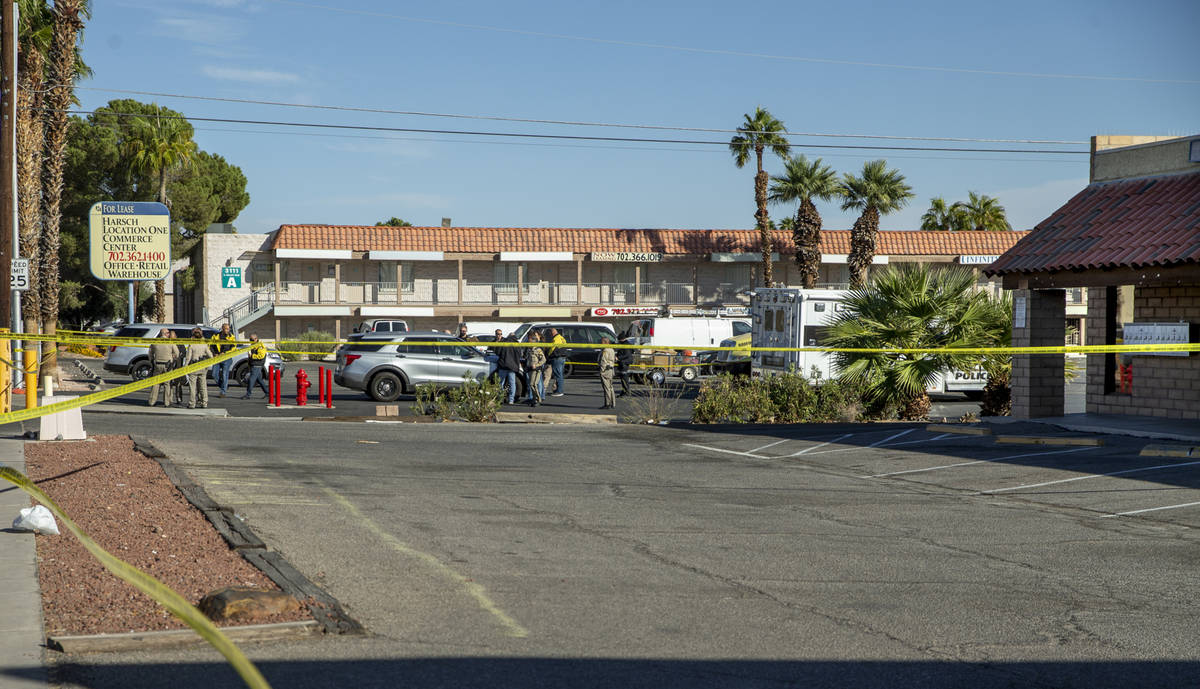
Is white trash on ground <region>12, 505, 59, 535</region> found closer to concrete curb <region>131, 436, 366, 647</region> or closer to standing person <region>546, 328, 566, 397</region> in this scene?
concrete curb <region>131, 436, 366, 647</region>

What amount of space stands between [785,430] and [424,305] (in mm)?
37836

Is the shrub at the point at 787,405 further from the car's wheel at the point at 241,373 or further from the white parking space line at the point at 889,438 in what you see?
the car's wheel at the point at 241,373

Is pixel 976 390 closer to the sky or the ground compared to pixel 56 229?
closer to the ground

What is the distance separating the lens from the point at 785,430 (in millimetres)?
19078

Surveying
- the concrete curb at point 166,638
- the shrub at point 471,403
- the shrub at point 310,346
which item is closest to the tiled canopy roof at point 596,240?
the shrub at point 310,346

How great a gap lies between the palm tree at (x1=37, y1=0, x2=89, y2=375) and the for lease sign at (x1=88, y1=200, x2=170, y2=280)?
4.27m

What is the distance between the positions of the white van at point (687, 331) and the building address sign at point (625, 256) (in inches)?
650

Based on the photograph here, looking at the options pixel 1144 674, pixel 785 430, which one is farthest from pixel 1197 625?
pixel 785 430

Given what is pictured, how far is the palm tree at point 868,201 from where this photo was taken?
5088cm

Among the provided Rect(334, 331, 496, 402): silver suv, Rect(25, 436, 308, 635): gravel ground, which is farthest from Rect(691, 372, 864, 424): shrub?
Rect(25, 436, 308, 635): gravel ground

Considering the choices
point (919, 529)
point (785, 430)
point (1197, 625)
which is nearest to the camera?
point (1197, 625)

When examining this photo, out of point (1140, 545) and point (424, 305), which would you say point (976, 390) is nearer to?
point (1140, 545)

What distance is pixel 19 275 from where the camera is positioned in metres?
22.0

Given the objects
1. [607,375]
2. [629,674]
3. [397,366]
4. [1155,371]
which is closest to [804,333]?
[607,375]
